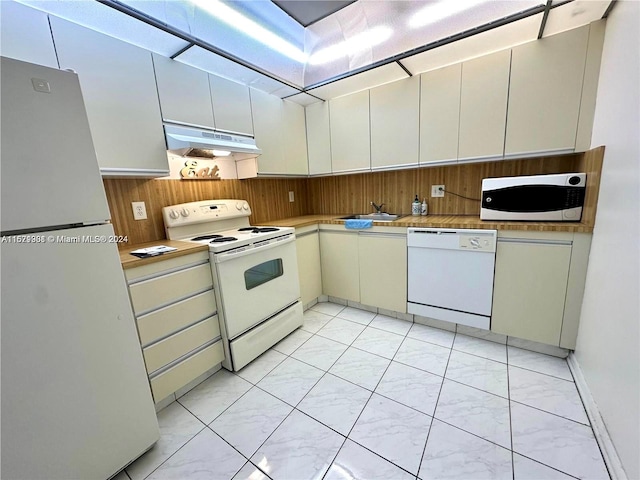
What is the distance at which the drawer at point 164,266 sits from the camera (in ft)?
4.19

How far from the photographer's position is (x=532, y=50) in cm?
165

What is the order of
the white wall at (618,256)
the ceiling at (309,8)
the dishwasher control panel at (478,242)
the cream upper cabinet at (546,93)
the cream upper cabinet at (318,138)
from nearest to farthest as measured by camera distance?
the white wall at (618,256) < the ceiling at (309,8) < the cream upper cabinet at (546,93) < the dishwasher control panel at (478,242) < the cream upper cabinet at (318,138)

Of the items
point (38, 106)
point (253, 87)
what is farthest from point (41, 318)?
point (253, 87)

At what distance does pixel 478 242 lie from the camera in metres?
1.80

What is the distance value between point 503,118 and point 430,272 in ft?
3.93

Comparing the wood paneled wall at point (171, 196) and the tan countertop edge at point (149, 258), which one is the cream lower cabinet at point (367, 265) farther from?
the tan countertop edge at point (149, 258)

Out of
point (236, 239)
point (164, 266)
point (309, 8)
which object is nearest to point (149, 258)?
point (164, 266)

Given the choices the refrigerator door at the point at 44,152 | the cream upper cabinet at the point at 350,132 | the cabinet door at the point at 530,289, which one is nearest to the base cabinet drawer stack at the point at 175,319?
the refrigerator door at the point at 44,152

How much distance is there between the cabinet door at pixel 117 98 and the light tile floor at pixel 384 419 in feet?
4.78

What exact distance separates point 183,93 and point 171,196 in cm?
72

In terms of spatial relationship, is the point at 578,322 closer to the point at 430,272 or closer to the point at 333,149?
the point at 430,272

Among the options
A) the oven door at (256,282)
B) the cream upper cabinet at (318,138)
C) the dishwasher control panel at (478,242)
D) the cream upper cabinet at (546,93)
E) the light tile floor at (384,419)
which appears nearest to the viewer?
the light tile floor at (384,419)

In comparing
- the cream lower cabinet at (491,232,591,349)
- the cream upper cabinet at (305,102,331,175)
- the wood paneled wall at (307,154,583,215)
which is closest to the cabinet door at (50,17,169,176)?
the cream upper cabinet at (305,102,331,175)

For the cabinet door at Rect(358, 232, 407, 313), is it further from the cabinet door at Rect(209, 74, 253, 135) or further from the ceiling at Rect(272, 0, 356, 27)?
the ceiling at Rect(272, 0, 356, 27)
